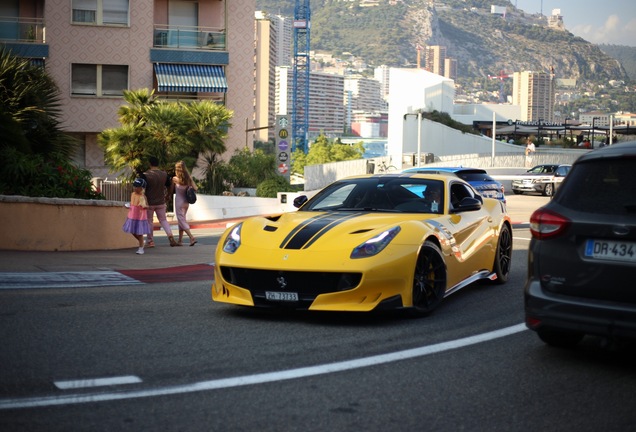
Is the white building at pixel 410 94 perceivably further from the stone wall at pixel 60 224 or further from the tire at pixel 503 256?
the tire at pixel 503 256

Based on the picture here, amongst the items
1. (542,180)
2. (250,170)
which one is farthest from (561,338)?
(542,180)

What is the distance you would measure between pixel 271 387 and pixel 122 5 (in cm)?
3968

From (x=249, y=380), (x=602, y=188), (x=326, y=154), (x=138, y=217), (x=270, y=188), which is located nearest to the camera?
(x=249, y=380)

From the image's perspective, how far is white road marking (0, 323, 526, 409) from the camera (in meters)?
5.40

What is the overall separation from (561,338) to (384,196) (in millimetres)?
3182

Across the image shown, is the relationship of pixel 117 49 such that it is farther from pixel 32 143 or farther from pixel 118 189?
pixel 32 143

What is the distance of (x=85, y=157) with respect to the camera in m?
43.4

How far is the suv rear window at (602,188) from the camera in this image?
251 inches

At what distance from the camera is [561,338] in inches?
285

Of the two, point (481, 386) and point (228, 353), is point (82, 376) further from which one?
point (481, 386)

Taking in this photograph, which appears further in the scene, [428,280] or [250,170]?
[250,170]

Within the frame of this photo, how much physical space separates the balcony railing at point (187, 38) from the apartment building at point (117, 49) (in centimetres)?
5

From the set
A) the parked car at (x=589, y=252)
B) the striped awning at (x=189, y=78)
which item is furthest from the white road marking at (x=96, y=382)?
the striped awning at (x=189, y=78)

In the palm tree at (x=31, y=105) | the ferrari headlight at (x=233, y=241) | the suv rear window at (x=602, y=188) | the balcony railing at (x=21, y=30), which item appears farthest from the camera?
the balcony railing at (x=21, y=30)
